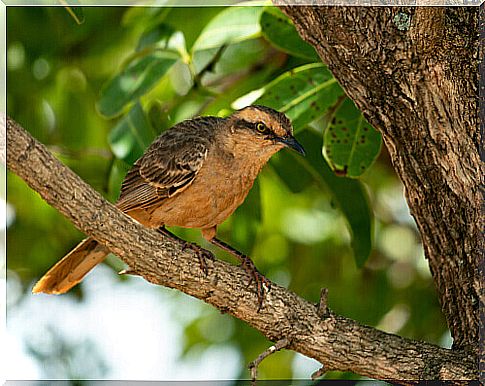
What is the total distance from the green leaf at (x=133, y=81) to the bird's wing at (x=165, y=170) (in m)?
0.28

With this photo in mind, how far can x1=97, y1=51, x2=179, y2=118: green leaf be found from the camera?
72.1 inches

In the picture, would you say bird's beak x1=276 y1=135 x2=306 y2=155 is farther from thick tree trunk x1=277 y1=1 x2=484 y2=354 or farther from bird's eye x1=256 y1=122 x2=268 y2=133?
thick tree trunk x1=277 y1=1 x2=484 y2=354

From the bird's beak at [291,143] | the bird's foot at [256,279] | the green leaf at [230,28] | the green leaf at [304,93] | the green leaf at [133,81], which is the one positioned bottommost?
the bird's foot at [256,279]

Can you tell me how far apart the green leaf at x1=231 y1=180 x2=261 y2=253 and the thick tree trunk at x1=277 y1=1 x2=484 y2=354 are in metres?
0.37

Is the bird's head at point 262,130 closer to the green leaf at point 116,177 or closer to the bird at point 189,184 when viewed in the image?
the bird at point 189,184

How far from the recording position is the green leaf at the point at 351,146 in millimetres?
1714

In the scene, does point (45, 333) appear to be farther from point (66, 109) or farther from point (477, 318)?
point (477, 318)

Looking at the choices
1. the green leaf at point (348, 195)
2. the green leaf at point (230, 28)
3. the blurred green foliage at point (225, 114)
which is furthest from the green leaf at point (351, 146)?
the green leaf at point (230, 28)

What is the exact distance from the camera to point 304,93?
1799 millimetres

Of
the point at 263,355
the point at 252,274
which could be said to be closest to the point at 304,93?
the point at 252,274

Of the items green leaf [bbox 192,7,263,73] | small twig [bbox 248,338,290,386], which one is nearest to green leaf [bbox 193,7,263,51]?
green leaf [bbox 192,7,263,73]

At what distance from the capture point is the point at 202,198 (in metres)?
1.55

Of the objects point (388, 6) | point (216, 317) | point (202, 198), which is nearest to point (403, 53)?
point (388, 6)

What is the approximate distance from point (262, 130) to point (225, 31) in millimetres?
484
